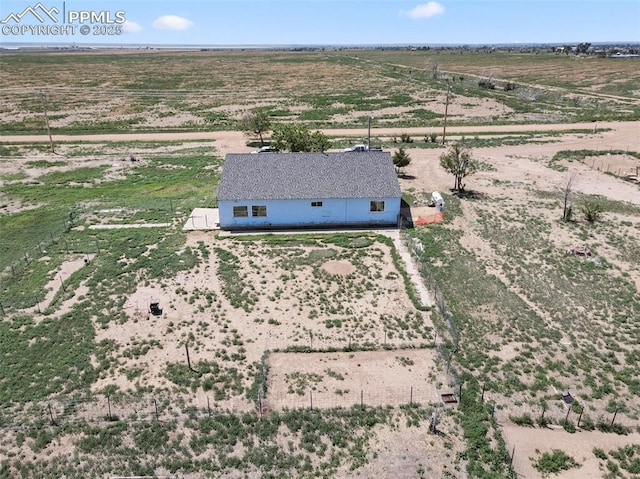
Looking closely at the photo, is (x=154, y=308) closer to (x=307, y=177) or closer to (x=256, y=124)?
(x=307, y=177)

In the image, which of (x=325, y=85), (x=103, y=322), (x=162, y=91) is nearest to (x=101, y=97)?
(x=162, y=91)

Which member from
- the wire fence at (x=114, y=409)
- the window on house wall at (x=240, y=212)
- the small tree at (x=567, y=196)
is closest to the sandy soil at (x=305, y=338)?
the wire fence at (x=114, y=409)

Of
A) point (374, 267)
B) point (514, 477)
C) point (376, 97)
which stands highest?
point (376, 97)

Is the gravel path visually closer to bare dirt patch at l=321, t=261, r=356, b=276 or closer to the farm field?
the farm field

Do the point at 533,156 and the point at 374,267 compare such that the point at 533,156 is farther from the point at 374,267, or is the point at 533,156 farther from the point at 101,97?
the point at 101,97

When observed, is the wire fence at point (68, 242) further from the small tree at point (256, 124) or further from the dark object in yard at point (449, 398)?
the small tree at point (256, 124)

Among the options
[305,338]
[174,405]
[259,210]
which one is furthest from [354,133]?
[174,405]

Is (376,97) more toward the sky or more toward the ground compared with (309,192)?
more toward the sky
